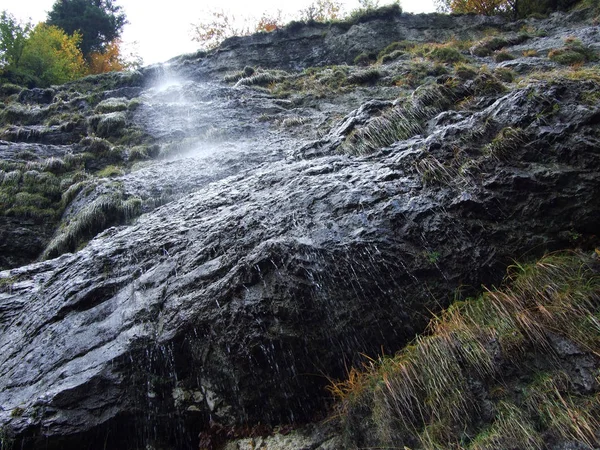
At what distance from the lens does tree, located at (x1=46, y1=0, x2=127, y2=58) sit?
91.2 feet

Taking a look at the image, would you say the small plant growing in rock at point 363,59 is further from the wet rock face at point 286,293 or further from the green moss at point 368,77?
the wet rock face at point 286,293

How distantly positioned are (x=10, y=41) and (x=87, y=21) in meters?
7.74

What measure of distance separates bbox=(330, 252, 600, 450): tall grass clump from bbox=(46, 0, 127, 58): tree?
31089mm

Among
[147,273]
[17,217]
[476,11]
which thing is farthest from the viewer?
[476,11]

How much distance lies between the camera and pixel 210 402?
5238mm

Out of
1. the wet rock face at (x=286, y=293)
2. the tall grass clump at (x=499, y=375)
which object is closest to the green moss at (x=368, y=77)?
the wet rock face at (x=286, y=293)

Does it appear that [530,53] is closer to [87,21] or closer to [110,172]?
[110,172]

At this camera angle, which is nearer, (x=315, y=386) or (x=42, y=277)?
(x=315, y=386)

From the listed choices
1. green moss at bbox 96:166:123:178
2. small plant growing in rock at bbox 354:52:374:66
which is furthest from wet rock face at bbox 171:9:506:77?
green moss at bbox 96:166:123:178

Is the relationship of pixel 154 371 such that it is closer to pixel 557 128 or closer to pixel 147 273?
pixel 147 273

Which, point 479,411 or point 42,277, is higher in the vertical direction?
point 42,277

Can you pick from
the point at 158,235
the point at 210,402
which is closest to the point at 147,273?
the point at 158,235

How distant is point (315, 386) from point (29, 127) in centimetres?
1485

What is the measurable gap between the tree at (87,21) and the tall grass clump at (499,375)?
31.1m
